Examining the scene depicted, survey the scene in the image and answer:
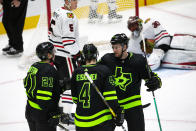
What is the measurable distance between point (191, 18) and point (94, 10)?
2.46m

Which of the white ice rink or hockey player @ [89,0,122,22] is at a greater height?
hockey player @ [89,0,122,22]

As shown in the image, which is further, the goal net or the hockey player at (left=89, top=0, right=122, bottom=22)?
the hockey player at (left=89, top=0, right=122, bottom=22)

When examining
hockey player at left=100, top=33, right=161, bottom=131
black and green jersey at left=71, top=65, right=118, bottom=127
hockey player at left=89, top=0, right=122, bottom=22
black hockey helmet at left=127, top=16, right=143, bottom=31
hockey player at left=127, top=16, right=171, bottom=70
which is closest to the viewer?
black and green jersey at left=71, top=65, right=118, bottom=127

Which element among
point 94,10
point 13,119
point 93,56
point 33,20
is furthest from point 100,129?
point 33,20

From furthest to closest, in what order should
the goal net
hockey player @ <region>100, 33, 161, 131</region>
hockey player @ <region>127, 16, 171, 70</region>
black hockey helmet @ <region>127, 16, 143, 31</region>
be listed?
the goal net, hockey player @ <region>127, 16, 171, 70</region>, black hockey helmet @ <region>127, 16, 143, 31</region>, hockey player @ <region>100, 33, 161, 131</region>

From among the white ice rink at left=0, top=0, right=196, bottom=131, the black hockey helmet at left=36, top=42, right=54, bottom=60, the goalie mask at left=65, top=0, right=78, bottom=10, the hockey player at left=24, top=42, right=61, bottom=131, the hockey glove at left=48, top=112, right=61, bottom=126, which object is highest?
the goalie mask at left=65, top=0, right=78, bottom=10

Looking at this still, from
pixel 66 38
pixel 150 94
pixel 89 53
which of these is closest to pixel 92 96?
pixel 89 53

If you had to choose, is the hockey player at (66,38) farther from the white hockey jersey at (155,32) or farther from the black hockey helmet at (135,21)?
the white hockey jersey at (155,32)

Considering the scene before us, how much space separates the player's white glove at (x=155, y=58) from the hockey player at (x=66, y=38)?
1.55 m

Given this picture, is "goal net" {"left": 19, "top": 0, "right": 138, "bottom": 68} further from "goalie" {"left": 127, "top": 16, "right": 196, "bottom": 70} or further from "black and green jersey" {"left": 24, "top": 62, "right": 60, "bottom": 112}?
"black and green jersey" {"left": 24, "top": 62, "right": 60, "bottom": 112}

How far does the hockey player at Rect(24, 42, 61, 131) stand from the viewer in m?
2.72

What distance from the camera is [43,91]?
272 cm

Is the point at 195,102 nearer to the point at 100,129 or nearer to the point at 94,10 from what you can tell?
the point at 100,129

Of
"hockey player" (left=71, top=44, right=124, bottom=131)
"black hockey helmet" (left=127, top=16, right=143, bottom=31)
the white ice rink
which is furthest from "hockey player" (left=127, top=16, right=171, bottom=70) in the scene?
"hockey player" (left=71, top=44, right=124, bottom=131)
